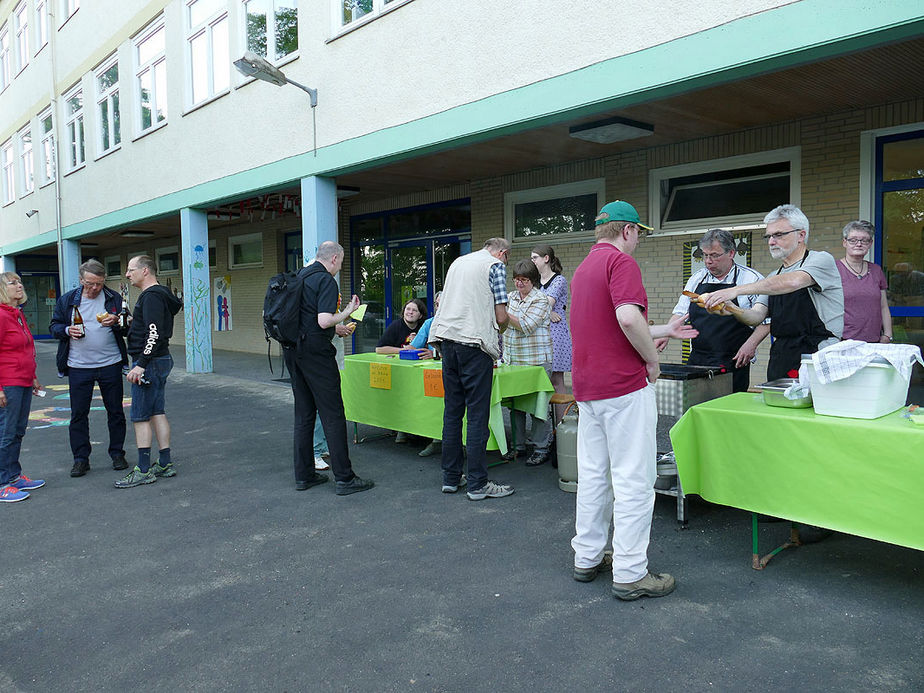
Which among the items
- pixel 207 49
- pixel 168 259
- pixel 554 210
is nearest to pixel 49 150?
pixel 168 259

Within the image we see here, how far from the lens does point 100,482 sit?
577cm

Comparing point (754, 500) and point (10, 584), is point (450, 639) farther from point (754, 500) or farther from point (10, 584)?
point (10, 584)

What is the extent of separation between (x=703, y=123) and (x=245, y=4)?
24.4 feet

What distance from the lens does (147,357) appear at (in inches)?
214

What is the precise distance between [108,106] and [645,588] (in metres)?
17.1

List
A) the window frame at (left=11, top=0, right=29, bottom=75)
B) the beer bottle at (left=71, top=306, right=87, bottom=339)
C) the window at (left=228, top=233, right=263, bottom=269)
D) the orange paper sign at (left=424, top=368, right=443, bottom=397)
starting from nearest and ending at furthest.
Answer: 1. the orange paper sign at (left=424, top=368, right=443, bottom=397)
2. the beer bottle at (left=71, top=306, right=87, bottom=339)
3. the window at (left=228, top=233, right=263, bottom=269)
4. the window frame at (left=11, top=0, right=29, bottom=75)

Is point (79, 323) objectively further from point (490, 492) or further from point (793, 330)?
point (793, 330)

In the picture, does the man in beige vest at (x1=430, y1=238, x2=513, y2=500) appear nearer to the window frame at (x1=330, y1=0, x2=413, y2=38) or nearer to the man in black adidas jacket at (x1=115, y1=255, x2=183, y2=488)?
the man in black adidas jacket at (x1=115, y1=255, x2=183, y2=488)

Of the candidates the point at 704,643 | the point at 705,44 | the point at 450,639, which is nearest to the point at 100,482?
the point at 450,639

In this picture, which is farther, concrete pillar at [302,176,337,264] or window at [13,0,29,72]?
window at [13,0,29,72]

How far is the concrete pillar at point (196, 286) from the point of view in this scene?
41.8ft

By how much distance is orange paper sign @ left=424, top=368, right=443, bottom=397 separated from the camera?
5.65m

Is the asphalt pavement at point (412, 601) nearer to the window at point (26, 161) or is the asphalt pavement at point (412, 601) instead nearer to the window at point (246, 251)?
the window at point (246, 251)

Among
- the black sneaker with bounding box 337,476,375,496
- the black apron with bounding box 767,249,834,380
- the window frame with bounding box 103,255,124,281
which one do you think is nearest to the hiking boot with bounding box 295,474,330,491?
the black sneaker with bounding box 337,476,375,496
